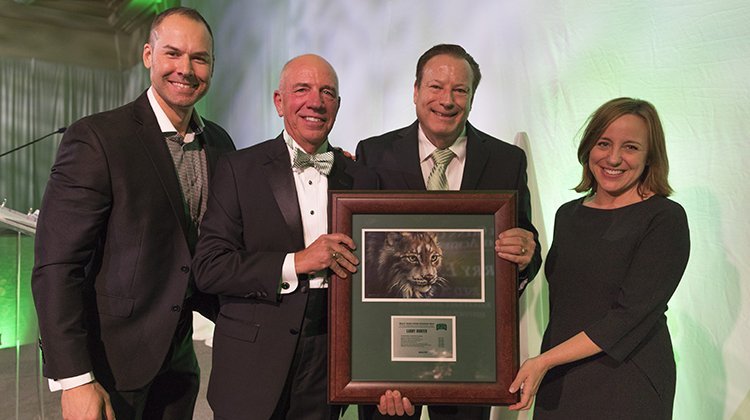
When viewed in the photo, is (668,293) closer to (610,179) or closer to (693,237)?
(610,179)

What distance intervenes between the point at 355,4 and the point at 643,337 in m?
3.71

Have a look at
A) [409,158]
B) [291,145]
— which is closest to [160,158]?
[291,145]

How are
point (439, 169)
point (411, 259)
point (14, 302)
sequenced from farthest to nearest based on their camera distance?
point (14, 302)
point (439, 169)
point (411, 259)

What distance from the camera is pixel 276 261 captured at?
1.78 m

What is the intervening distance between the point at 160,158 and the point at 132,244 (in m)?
0.29

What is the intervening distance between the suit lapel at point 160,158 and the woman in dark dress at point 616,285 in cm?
116

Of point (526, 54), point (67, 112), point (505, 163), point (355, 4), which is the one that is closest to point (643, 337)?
point (505, 163)

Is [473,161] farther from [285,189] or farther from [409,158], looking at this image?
[285,189]

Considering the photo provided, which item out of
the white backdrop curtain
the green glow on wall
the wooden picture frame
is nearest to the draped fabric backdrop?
the wooden picture frame

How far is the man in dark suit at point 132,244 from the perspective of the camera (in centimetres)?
181

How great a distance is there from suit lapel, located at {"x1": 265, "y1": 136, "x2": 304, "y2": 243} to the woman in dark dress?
2.58ft

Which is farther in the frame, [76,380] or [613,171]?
[613,171]

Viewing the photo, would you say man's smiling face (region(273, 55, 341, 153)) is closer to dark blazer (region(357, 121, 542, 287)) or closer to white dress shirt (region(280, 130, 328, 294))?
white dress shirt (region(280, 130, 328, 294))

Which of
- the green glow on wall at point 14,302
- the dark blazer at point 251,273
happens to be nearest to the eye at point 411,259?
the dark blazer at point 251,273
